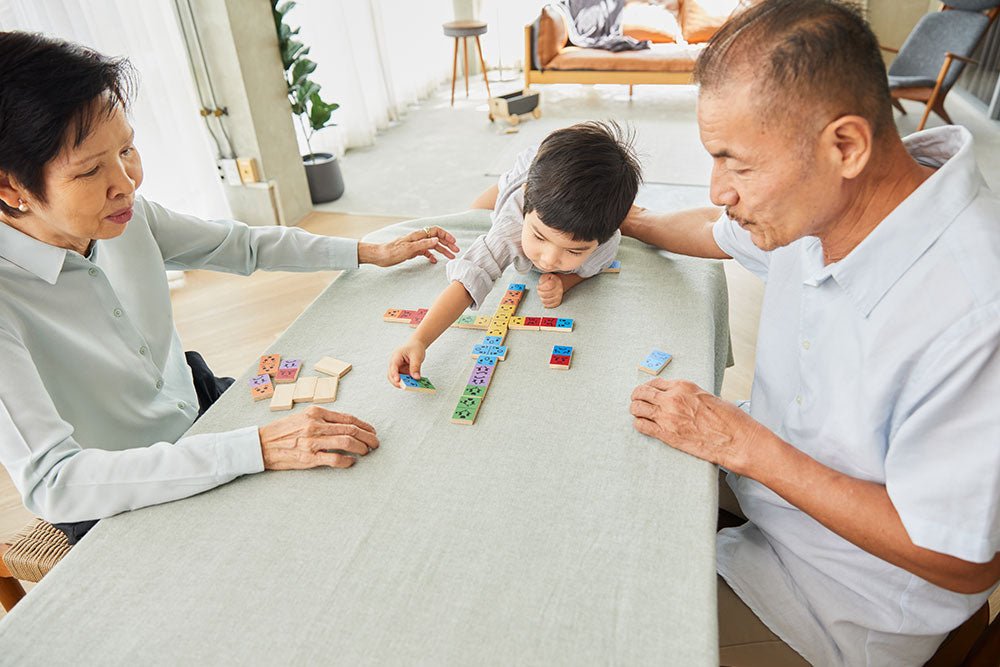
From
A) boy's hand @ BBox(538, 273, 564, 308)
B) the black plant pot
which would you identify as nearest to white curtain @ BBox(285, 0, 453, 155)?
the black plant pot

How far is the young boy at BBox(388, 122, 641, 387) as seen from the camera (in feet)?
5.04

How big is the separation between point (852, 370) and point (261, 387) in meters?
1.20

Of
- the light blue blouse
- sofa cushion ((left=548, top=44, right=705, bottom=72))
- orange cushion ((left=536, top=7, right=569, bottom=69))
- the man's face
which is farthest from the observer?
orange cushion ((left=536, top=7, right=569, bottom=69))

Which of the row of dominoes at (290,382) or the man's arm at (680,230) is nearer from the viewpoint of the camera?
the row of dominoes at (290,382)

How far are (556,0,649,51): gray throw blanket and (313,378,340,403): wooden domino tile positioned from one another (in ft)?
19.8

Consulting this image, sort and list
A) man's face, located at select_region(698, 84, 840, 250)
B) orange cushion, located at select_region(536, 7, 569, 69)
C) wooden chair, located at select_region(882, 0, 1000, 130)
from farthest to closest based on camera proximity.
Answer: orange cushion, located at select_region(536, 7, 569, 69)
wooden chair, located at select_region(882, 0, 1000, 130)
man's face, located at select_region(698, 84, 840, 250)

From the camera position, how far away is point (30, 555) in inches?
56.7

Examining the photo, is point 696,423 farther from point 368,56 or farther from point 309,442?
point 368,56

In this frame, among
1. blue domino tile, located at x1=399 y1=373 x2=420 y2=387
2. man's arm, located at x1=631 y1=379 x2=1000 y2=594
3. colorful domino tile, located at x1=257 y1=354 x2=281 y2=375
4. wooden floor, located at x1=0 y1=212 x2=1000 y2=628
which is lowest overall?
wooden floor, located at x1=0 y1=212 x2=1000 y2=628

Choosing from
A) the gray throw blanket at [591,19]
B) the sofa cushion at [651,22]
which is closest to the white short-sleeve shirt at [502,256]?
the gray throw blanket at [591,19]

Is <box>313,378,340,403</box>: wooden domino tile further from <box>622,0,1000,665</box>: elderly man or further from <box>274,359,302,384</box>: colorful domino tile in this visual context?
<box>622,0,1000,665</box>: elderly man

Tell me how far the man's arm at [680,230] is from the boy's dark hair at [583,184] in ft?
0.66

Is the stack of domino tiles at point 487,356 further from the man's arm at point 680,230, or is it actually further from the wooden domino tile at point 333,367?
the man's arm at point 680,230

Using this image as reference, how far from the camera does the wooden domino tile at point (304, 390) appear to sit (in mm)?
1350
